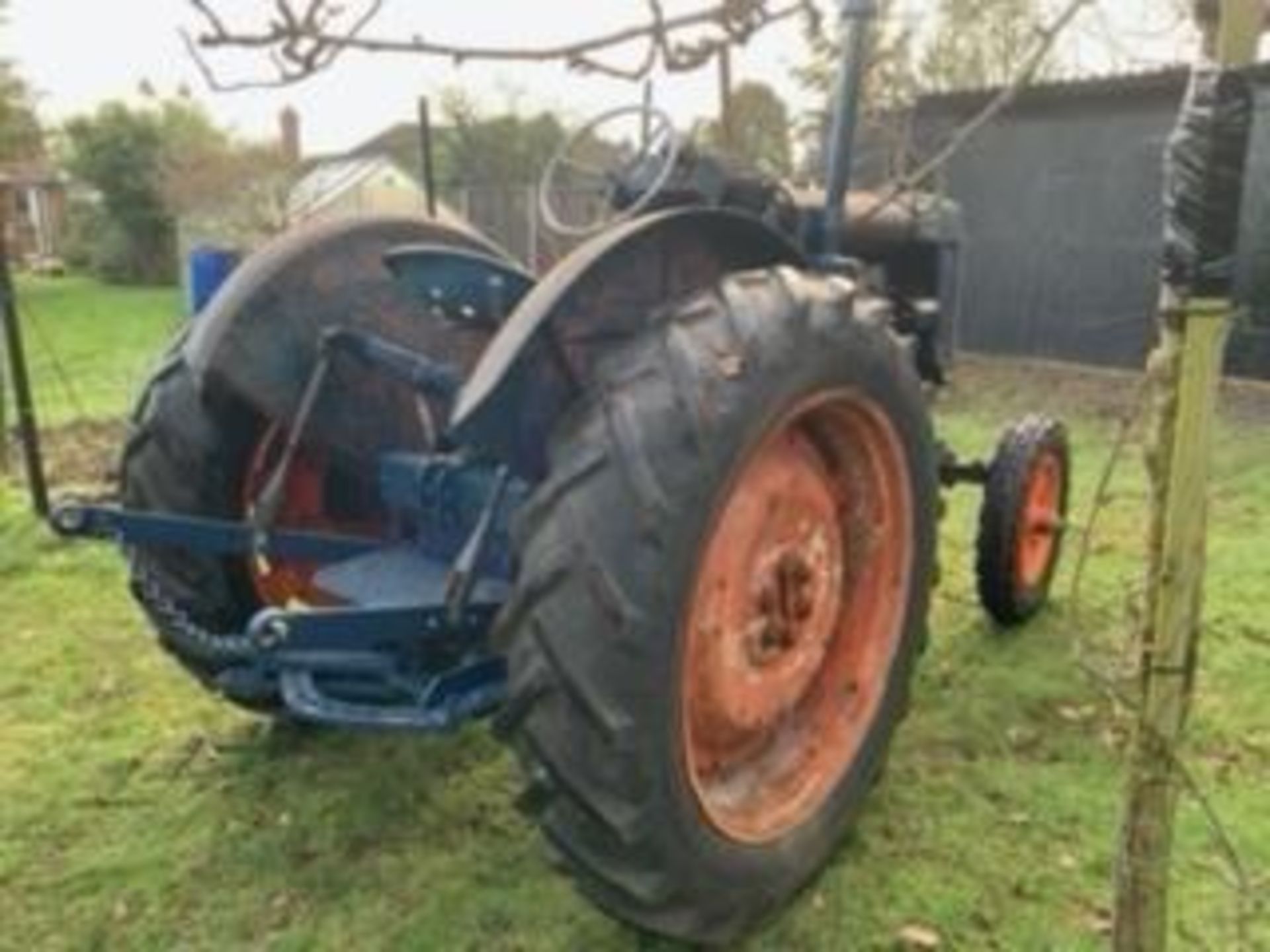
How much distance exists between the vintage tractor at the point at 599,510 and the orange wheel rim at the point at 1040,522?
1.21m

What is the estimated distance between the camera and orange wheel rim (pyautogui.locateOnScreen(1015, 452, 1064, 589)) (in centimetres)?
440

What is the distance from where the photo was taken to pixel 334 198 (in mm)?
19516

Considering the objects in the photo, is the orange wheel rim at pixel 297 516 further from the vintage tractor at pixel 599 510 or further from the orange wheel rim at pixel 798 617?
the orange wheel rim at pixel 798 617

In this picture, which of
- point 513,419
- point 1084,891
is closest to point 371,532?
point 513,419

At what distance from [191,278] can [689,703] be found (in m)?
6.01

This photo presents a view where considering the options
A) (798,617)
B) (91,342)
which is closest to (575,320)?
(798,617)

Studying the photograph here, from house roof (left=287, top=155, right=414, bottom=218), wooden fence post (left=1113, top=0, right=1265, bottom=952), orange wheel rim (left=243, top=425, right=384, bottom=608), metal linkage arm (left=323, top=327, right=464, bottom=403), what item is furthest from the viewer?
house roof (left=287, top=155, right=414, bottom=218)

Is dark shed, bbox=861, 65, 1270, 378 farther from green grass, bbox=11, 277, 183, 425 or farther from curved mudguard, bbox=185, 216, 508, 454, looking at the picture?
curved mudguard, bbox=185, 216, 508, 454

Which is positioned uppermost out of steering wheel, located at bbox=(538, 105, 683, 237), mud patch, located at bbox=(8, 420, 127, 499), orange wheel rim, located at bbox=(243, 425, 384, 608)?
steering wheel, located at bbox=(538, 105, 683, 237)

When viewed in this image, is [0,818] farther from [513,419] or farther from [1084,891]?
[1084,891]

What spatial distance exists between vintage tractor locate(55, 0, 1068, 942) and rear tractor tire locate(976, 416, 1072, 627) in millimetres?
1082

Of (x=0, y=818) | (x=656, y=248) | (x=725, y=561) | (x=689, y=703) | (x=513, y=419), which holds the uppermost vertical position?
(x=656, y=248)

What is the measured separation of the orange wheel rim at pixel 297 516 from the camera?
3.34 m

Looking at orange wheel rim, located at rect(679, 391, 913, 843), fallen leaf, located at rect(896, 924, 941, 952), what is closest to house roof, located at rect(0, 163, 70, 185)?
orange wheel rim, located at rect(679, 391, 913, 843)
